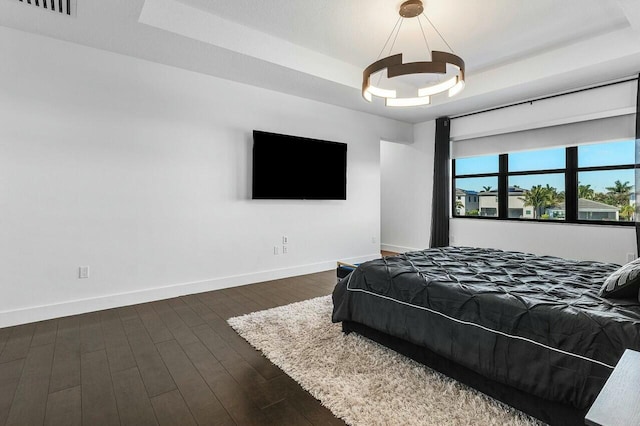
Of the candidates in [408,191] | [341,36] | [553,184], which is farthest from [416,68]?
[408,191]

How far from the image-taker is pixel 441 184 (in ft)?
19.3

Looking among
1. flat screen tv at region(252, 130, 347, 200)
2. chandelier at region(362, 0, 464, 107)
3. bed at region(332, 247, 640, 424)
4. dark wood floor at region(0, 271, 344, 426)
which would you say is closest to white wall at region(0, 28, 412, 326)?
flat screen tv at region(252, 130, 347, 200)

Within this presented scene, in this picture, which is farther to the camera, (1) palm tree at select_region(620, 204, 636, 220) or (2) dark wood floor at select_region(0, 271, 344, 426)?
(1) palm tree at select_region(620, 204, 636, 220)

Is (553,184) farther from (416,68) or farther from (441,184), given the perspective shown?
(416,68)

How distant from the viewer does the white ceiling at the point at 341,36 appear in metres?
2.98

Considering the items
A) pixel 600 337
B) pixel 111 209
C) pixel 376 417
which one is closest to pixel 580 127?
pixel 600 337

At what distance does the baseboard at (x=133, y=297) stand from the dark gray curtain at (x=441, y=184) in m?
2.52

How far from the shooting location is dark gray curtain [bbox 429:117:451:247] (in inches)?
230

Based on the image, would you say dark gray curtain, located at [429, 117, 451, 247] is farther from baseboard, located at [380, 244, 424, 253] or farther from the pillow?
the pillow

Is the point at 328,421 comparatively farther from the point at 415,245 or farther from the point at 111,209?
the point at 415,245

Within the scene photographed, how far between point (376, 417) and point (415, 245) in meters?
5.06

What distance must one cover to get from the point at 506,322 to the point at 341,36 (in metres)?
3.20

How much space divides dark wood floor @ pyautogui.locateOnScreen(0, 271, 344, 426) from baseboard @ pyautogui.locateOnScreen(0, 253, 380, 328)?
3.8 inches

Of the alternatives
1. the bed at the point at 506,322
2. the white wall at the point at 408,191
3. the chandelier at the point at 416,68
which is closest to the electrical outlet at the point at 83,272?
the bed at the point at 506,322
